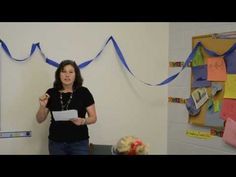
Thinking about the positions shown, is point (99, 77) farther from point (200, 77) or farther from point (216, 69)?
point (216, 69)

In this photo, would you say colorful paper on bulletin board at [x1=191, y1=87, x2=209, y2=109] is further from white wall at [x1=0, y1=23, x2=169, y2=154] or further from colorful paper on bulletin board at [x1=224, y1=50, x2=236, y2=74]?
white wall at [x1=0, y1=23, x2=169, y2=154]

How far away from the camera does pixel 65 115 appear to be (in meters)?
2.32

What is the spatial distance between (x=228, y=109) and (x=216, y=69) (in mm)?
322

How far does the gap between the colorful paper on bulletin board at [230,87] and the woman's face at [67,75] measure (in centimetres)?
112

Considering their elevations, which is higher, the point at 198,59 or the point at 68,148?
the point at 198,59

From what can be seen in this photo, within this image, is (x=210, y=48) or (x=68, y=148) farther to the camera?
(x=210, y=48)

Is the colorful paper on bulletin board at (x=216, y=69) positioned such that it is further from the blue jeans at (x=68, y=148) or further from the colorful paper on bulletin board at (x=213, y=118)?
the blue jeans at (x=68, y=148)

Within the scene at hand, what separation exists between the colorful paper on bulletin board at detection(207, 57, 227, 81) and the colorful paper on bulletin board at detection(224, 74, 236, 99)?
0.14ft

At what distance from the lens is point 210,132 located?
271 cm

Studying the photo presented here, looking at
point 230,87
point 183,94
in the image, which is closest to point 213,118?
point 230,87

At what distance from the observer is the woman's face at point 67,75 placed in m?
2.44

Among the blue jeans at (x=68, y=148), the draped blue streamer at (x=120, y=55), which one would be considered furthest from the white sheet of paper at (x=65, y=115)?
the draped blue streamer at (x=120, y=55)
